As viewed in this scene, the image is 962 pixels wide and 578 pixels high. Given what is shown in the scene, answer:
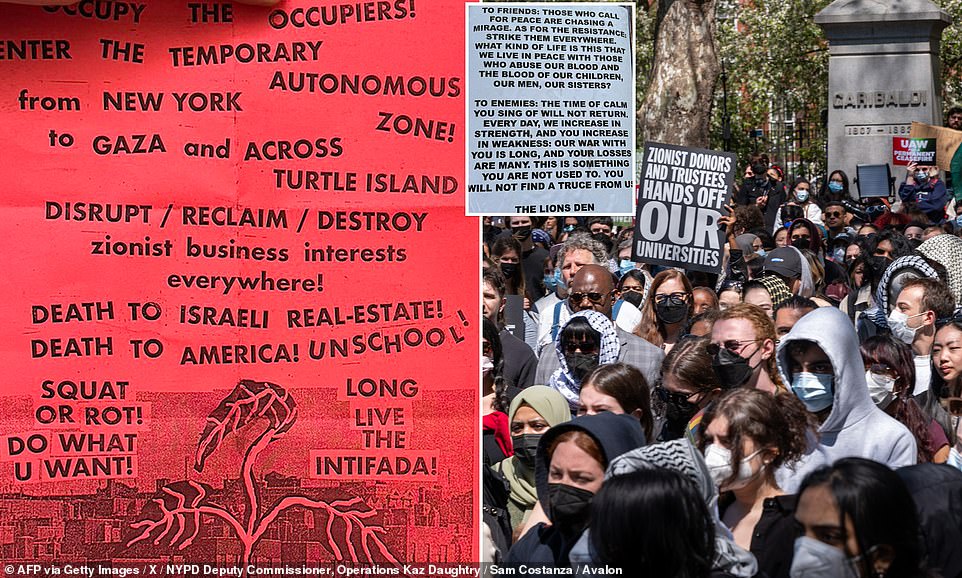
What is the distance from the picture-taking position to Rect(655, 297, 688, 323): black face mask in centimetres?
753

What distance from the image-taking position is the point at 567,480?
3.91 meters

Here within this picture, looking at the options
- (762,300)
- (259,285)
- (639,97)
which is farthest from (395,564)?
(639,97)

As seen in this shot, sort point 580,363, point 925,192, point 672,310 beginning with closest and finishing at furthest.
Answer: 1. point 580,363
2. point 672,310
3. point 925,192

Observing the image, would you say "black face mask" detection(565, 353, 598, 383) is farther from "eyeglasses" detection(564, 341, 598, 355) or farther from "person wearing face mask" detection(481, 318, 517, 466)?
"person wearing face mask" detection(481, 318, 517, 466)

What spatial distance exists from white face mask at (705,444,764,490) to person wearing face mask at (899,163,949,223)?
11.3 meters

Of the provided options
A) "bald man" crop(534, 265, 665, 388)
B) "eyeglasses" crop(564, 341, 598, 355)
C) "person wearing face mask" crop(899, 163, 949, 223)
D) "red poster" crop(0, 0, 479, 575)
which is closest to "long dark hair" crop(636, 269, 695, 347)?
"bald man" crop(534, 265, 665, 388)

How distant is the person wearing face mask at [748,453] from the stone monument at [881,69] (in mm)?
15768

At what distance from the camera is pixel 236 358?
460 centimetres

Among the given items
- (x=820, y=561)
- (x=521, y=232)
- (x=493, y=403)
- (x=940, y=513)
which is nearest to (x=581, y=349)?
(x=493, y=403)

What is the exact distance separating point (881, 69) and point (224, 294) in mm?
16535

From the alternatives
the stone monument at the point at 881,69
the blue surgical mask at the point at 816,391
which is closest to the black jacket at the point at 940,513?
the blue surgical mask at the point at 816,391

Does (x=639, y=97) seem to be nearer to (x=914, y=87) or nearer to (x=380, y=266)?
(x=914, y=87)

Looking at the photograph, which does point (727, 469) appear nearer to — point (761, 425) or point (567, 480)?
point (761, 425)

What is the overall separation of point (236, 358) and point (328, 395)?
32 cm
